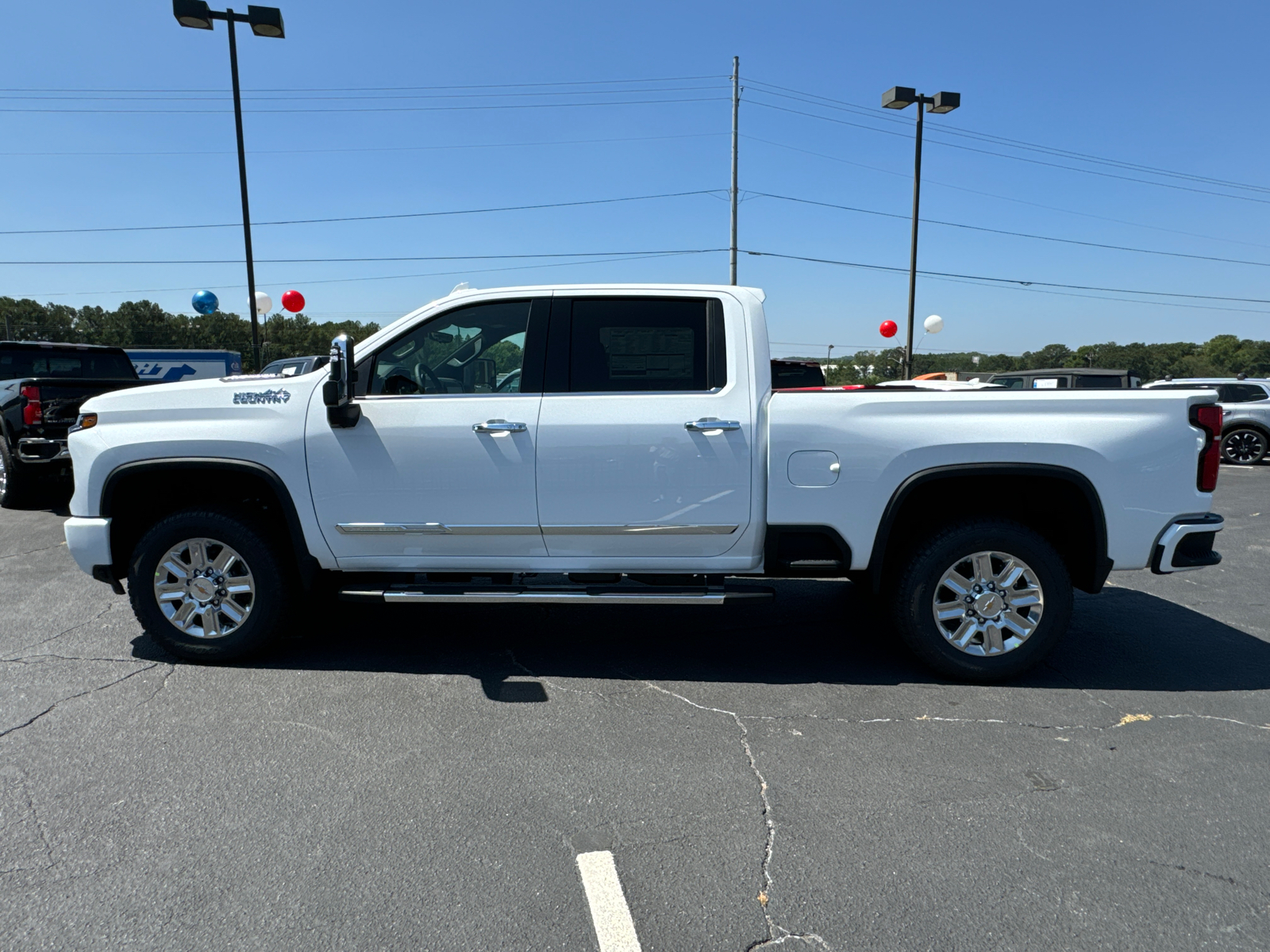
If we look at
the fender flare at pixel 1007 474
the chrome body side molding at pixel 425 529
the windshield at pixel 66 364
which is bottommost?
the chrome body side molding at pixel 425 529

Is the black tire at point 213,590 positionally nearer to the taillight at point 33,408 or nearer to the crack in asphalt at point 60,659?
the crack in asphalt at point 60,659

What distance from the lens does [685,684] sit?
4.06 meters

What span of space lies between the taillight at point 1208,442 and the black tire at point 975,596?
2.53 feet

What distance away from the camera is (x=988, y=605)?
4.03m

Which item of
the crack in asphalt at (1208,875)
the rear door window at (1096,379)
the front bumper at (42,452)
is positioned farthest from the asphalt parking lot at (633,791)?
the rear door window at (1096,379)

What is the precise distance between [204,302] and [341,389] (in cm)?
2130

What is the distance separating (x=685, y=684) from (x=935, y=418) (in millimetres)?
1809

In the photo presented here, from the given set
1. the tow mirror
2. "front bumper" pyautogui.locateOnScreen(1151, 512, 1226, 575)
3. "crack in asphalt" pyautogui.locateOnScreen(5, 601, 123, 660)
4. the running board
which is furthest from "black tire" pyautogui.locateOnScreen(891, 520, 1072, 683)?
"crack in asphalt" pyautogui.locateOnScreen(5, 601, 123, 660)

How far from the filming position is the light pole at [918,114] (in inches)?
742

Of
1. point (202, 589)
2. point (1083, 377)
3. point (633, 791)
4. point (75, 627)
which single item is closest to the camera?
point (633, 791)

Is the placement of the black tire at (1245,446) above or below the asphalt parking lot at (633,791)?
above

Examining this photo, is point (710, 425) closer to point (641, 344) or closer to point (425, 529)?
point (641, 344)

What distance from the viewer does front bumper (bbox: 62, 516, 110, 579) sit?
4234mm

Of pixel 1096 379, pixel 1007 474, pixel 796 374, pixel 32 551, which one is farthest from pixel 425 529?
pixel 1096 379
